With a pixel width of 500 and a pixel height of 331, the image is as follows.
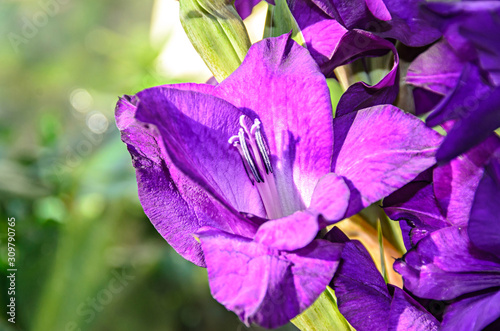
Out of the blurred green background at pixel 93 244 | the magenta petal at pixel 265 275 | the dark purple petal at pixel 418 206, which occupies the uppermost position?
the magenta petal at pixel 265 275

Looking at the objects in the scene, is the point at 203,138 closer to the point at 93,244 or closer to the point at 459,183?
the point at 459,183

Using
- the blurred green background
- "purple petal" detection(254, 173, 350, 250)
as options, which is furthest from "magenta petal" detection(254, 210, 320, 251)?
the blurred green background

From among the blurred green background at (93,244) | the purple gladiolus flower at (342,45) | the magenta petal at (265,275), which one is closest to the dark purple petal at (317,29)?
the purple gladiolus flower at (342,45)

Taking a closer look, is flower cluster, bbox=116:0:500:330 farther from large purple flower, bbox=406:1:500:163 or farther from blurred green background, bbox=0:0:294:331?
blurred green background, bbox=0:0:294:331

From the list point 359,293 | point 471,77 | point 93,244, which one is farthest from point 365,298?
point 93,244

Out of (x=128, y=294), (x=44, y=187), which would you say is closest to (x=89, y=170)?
(x=44, y=187)

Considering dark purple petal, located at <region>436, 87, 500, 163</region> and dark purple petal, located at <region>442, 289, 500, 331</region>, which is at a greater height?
dark purple petal, located at <region>436, 87, 500, 163</region>

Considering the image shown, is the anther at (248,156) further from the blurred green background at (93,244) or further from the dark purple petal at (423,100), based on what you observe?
the blurred green background at (93,244)
